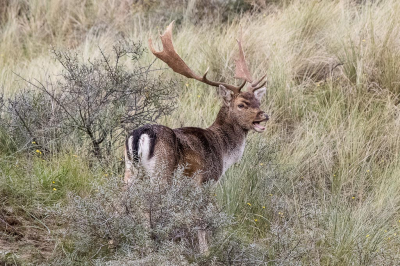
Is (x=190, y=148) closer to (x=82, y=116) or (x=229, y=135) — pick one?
(x=229, y=135)

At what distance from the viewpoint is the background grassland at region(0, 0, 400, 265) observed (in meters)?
4.59

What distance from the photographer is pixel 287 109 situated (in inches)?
260

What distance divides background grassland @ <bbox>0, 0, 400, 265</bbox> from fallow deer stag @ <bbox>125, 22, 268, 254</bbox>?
326 mm

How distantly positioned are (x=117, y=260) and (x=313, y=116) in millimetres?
3516

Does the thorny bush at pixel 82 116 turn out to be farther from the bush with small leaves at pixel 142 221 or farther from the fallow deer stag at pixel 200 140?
the bush with small leaves at pixel 142 221

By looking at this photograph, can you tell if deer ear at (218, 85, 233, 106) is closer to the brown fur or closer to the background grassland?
the brown fur

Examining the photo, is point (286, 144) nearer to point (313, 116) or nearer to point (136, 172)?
point (313, 116)

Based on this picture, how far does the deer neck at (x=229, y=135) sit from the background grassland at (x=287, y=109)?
19 cm

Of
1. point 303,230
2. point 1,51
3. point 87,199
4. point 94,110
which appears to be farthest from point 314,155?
point 1,51

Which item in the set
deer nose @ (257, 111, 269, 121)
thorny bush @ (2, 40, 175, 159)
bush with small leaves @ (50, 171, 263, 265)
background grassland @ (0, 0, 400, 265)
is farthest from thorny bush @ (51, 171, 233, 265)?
thorny bush @ (2, 40, 175, 159)

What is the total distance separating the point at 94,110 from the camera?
17.9ft

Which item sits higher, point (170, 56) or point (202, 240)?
point (170, 56)

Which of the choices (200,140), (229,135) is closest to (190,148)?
(200,140)

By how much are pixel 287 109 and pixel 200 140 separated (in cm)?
208
